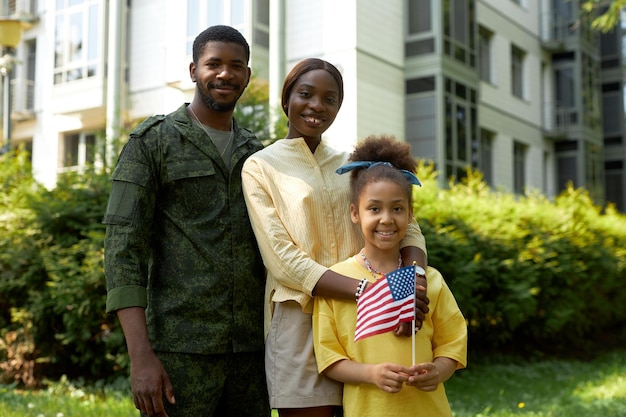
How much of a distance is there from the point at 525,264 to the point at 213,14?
15.2 ft

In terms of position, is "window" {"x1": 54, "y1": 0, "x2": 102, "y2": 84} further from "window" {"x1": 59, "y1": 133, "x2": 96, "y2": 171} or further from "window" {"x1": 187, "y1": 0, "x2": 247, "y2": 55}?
"window" {"x1": 187, "y1": 0, "x2": 247, "y2": 55}

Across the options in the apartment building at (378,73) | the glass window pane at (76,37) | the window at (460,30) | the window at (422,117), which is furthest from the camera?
the window at (460,30)

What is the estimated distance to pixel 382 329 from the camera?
8.80ft

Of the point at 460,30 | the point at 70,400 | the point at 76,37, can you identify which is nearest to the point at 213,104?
the point at 70,400

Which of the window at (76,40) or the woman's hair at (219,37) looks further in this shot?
the window at (76,40)

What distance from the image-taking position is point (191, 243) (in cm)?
286

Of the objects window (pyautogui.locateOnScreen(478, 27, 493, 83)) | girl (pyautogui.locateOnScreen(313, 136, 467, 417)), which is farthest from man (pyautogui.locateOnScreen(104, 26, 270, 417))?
window (pyautogui.locateOnScreen(478, 27, 493, 83))

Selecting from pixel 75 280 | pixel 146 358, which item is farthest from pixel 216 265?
pixel 75 280

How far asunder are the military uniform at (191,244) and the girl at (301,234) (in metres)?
0.10

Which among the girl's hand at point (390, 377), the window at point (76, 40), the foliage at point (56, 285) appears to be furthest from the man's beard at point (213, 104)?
the window at point (76, 40)

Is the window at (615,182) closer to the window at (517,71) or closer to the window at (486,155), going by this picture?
the window at (517,71)

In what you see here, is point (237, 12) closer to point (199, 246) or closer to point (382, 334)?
point (199, 246)

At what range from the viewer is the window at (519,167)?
19084mm

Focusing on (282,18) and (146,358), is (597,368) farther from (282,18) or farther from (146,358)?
(146,358)
